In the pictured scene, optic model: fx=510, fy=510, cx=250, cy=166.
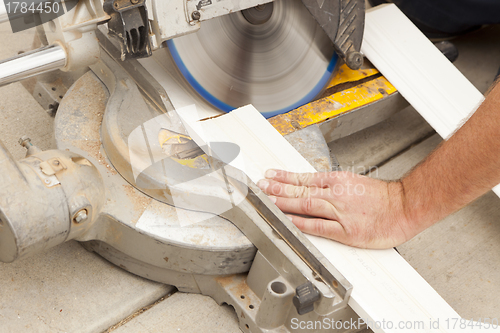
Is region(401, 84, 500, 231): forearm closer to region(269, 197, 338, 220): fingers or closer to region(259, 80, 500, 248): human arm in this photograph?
region(259, 80, 500, 248): human arm

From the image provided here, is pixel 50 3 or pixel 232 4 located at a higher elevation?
pixel 50 3

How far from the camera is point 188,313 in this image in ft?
5.35

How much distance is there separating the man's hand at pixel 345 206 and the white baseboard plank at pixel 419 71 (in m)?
0.62

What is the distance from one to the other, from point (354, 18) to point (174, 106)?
80cm

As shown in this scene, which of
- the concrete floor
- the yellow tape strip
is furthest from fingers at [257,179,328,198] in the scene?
the yellow tape strip

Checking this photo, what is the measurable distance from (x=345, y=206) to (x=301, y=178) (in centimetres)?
17

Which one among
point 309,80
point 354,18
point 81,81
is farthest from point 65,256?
point 354,18

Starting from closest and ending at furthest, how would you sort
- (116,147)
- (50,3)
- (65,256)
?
1. (50,3)
2. (116,147)
3. (65,256)

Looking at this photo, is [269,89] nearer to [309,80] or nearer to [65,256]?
[309,80]

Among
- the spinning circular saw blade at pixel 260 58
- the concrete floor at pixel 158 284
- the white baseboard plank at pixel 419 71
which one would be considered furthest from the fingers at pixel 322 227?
the white baseboard plank at pixel 419 71

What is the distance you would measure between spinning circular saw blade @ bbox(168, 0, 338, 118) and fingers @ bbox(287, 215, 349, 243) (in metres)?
0.64

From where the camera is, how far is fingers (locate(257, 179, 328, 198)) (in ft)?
5.16

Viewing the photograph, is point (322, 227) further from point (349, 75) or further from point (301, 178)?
point (349, 75)

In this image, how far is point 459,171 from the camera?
1506 mm
